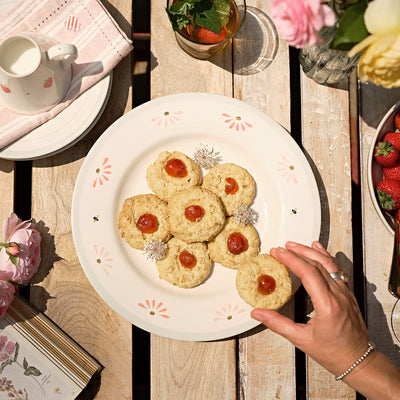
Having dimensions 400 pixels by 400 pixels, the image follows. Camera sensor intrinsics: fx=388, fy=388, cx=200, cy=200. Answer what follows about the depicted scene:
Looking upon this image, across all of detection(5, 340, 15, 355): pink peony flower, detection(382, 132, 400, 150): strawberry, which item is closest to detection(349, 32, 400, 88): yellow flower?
detection(382, 132, 400, 150): strawberry

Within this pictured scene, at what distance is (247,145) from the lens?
3.61 feet

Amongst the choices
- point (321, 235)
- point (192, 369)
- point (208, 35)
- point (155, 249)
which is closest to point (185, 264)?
point (155, 249)

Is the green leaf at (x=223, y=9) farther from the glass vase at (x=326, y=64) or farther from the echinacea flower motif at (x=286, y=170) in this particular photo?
the echinacea flower motif at (x=286, y=170)

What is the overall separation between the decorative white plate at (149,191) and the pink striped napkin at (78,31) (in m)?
0.14

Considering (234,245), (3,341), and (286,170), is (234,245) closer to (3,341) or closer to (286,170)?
(286,170)

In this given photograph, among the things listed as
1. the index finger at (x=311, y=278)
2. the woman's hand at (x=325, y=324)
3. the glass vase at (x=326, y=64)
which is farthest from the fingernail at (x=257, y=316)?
the glass vase at (x=326, y=64)

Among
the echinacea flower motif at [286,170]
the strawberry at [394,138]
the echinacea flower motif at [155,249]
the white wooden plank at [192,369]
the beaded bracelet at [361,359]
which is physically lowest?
the white wooden plank at [192,369]

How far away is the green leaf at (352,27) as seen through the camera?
690mm

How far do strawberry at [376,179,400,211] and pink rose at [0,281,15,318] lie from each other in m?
1.02

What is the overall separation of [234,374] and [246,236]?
397 millimetres

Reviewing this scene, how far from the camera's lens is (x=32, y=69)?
901 millimetres

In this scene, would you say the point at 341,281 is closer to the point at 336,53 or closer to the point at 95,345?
Answer: the point at 336,53

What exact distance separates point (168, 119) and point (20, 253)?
21.0 inches

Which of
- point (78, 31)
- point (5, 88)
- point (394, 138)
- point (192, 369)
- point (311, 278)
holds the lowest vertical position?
point (192, 369)
